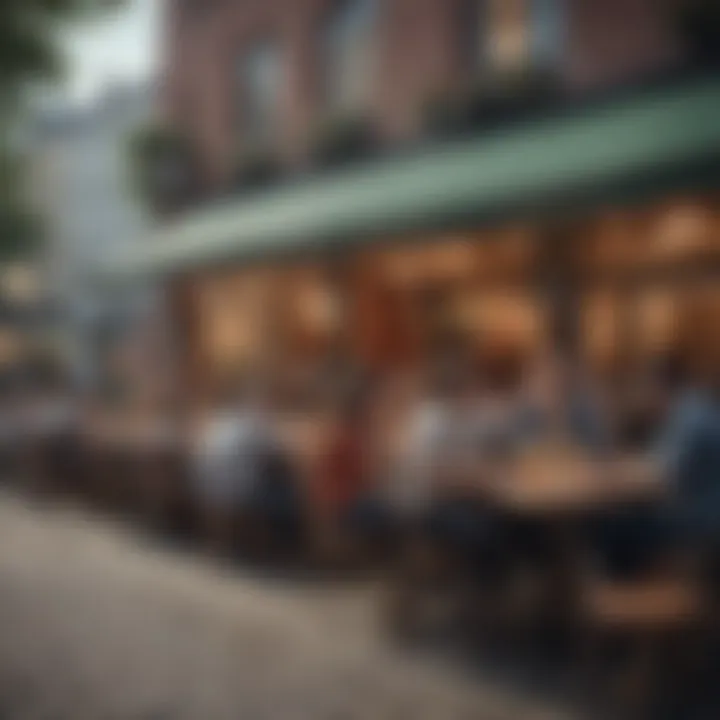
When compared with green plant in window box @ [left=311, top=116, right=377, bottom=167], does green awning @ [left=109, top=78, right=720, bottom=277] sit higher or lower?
lower

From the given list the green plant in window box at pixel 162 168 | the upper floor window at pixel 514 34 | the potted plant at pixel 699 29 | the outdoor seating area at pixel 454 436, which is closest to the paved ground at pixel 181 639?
the outdoor seating area at pixel 454 436

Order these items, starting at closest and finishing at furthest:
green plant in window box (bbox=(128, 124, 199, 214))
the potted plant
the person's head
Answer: the person's head → the potted plant → green plant in window box (bbox=(128, 124, 199, 214))

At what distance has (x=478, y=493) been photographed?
221 centimetres

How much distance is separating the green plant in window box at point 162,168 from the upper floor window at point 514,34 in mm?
557

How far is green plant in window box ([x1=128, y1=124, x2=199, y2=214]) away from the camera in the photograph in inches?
74.9

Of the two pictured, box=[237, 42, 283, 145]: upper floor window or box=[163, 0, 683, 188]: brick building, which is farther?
box=[237, 42, 283, 145]: upper floor window

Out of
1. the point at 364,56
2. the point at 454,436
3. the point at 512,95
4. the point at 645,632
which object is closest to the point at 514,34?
the point at 512,95

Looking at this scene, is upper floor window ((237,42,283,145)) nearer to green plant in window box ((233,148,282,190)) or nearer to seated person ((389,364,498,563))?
green plant in window box ((233,148,282,190))

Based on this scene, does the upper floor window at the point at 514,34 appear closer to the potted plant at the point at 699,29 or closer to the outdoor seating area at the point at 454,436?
the potted plant at the point at 699,29

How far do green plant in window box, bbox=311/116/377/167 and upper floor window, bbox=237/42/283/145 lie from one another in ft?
0.38

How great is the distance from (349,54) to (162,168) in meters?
0.41

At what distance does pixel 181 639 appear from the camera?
2004 millimetres

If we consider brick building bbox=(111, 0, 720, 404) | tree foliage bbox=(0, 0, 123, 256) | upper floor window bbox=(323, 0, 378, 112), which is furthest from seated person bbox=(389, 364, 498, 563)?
tree foliage bbox=(0, 0, 123, 256)

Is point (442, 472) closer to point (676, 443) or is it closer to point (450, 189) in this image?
point (676, 443)
